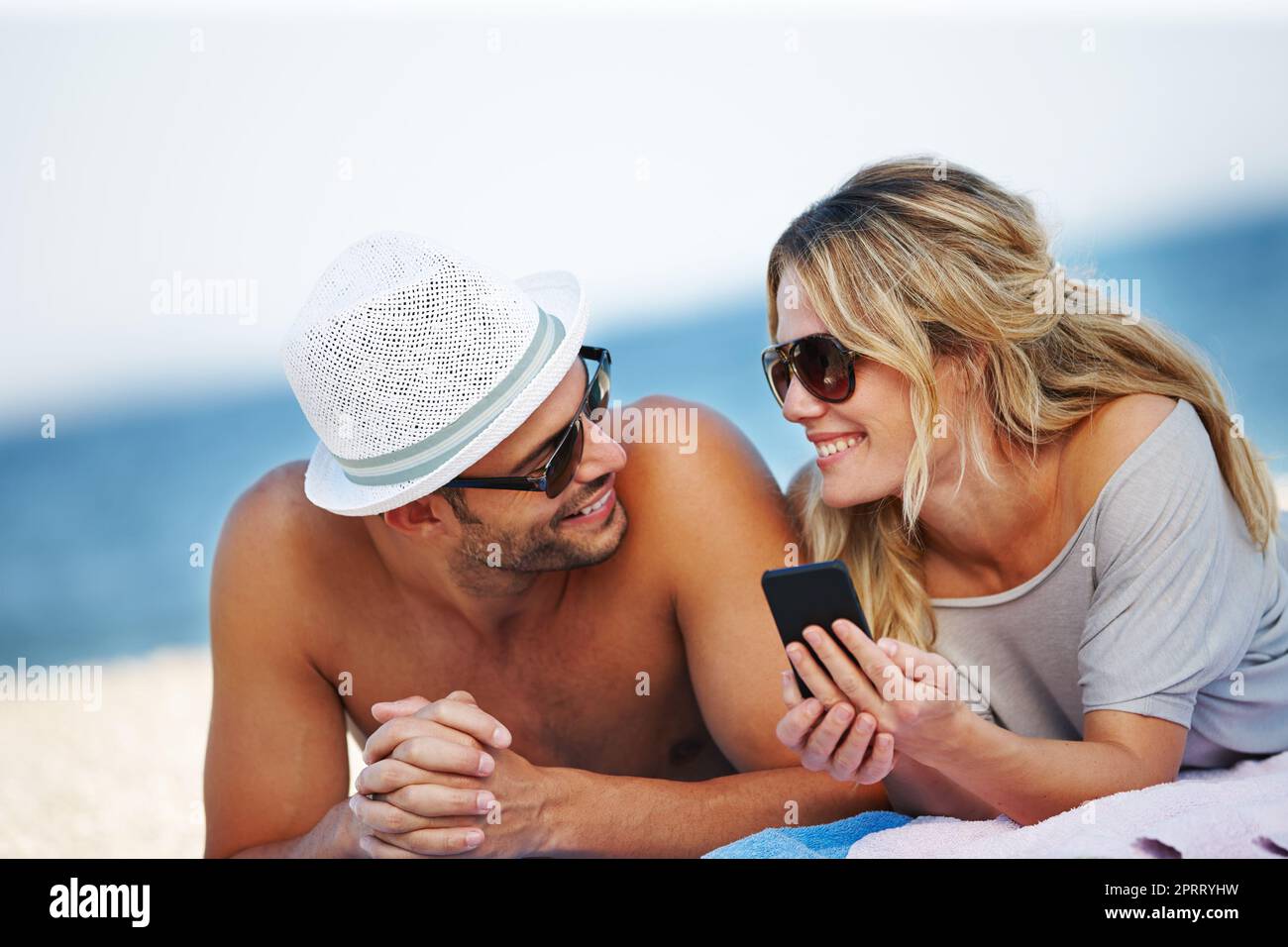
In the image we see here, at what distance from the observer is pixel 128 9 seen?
3467 mm

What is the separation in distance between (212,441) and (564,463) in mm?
6027

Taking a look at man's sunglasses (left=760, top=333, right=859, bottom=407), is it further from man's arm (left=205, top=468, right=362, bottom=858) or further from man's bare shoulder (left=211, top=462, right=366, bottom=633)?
man's arm (left=205, top=468, right=362, bottom=858)

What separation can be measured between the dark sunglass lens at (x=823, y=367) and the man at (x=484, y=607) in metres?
0.40

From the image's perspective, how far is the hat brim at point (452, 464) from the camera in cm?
216

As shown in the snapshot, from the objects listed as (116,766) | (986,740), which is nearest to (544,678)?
(986,740)

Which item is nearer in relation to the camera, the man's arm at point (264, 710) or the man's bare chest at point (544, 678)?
the man's arm at point (264, 710)

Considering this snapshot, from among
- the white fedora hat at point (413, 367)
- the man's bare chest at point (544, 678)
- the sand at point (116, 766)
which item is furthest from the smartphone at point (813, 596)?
the sand at point (116, 766)

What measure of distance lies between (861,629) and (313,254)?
4.74 metres

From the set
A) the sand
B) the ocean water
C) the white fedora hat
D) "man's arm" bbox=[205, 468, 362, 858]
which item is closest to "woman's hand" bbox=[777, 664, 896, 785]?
the white fedora hat

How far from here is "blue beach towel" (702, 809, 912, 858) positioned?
2.04 m

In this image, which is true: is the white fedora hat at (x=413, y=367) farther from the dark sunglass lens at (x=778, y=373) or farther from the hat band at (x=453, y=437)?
the dark sunglass lens at (x=778, y=373)

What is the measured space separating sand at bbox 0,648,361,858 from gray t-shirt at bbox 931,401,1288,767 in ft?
8.44

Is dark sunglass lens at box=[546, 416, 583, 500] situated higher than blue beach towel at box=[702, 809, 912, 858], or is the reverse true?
dark sunglass lens at box=[546, 416, 583, 500]

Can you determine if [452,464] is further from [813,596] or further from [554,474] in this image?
[813,596]
